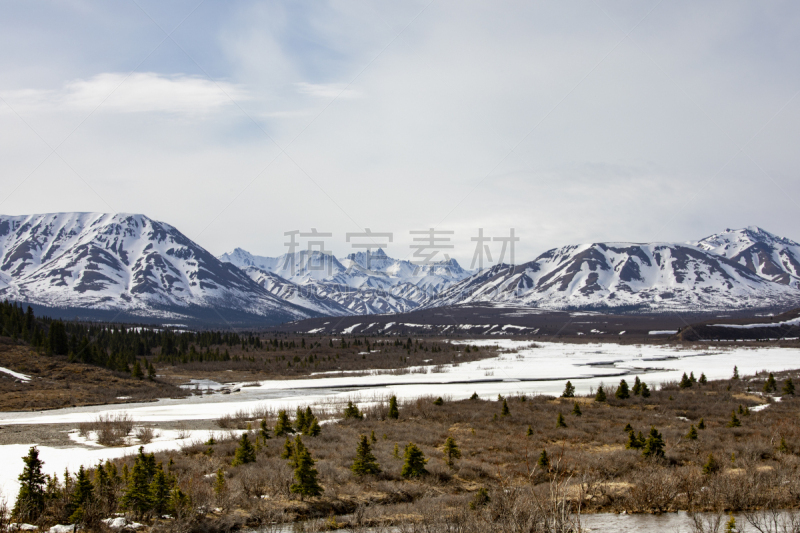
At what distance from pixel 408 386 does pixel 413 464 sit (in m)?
37.9

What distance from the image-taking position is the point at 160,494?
16.1 m

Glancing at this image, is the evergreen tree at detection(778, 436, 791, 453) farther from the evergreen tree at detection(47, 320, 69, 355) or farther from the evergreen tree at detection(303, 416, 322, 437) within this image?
the evergreen tree at detection(47, 320, 69, 355)

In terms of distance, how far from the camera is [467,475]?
2103 cm

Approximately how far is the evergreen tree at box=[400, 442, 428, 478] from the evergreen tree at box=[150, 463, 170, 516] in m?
8.45

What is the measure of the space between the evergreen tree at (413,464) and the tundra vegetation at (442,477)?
0.17 feet

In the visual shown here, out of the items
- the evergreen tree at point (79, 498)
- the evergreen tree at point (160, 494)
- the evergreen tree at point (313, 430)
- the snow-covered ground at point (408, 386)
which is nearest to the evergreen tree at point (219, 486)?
the evergreen tree at point (160, 494)

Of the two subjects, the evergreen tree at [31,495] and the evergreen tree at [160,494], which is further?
the evergreen tree at [160,494]

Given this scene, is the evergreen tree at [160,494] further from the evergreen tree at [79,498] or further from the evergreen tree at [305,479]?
the evergreen tree at [305,479]

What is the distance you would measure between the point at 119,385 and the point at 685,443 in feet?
165

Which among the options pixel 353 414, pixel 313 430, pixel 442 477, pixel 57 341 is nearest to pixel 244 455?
pixel 313 430

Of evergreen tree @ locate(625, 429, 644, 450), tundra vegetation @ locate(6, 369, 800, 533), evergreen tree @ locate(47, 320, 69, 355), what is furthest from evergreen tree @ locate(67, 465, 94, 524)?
evergreen tree @ locate(47, 320, 69, 355)

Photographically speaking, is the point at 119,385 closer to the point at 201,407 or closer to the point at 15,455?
the point at 201,407

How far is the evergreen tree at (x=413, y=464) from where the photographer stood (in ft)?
67.2

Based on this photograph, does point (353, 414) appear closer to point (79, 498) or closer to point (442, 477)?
point (442, 477)
